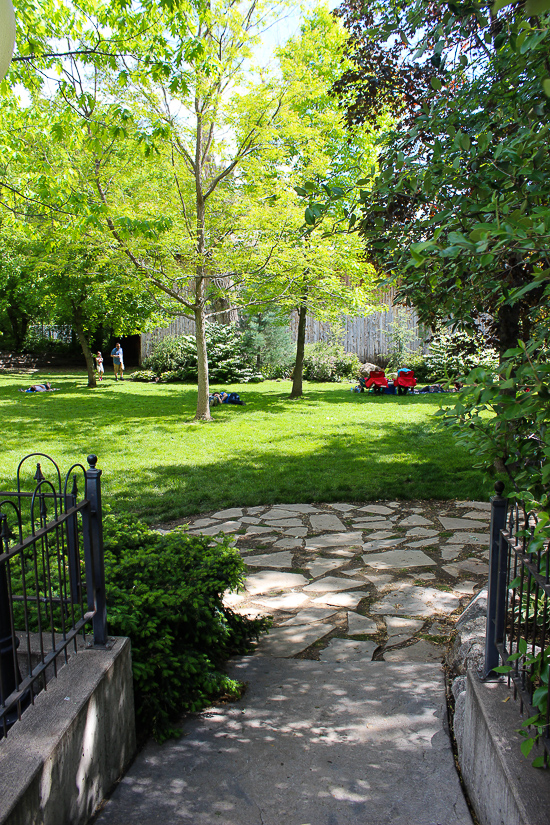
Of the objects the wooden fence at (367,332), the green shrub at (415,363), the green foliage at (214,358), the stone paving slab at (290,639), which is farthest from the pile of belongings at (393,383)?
the stone paving slab at (290,639)

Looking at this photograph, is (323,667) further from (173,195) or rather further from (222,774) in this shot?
(173,195)

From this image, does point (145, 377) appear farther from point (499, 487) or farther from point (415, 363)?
point (499, 487)

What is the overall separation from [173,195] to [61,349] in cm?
1671

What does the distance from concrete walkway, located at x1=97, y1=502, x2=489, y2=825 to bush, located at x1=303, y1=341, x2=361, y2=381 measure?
597 inches

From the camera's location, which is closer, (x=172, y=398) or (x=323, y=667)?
(x=323, y=667)

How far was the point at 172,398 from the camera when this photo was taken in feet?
51.5

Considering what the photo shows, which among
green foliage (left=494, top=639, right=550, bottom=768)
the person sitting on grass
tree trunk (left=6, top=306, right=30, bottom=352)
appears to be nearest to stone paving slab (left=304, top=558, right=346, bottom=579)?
green foliage (left=494, top=639, right=550, bottom=768)

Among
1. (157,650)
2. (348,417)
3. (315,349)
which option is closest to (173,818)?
(157,650)

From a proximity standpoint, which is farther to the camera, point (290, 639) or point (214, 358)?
point (214, 358)

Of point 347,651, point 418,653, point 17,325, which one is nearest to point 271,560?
point 347,651

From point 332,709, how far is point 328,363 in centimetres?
1774

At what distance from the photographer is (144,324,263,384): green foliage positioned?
65.8ft

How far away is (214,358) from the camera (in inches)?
797

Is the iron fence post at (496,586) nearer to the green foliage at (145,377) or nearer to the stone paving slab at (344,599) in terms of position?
the stone paving slab at (344,599)
